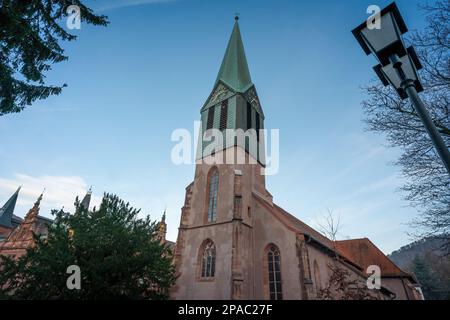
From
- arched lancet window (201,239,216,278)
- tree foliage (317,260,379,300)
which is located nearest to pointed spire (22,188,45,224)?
arched lancet window (201,239,216,278)

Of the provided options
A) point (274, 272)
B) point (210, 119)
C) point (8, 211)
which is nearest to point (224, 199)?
point (274, 272)

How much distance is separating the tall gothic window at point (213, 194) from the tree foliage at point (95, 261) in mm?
5816

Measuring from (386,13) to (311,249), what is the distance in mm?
14786

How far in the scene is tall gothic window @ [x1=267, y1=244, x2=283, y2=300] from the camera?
12453mm

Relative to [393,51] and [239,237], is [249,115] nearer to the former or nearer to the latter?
[239,237]

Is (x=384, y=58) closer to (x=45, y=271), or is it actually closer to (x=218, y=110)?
(x=45, y=271)

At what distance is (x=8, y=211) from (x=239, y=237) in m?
50.8

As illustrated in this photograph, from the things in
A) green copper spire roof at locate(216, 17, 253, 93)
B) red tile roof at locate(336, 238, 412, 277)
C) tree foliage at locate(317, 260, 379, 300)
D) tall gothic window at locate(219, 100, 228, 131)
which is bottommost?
tree foliage at locate(317, 260, 379, 300)

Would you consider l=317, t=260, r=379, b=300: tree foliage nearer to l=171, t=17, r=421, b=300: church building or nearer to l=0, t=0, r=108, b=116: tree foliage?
l=171, t=17, r=421, b=300: church building

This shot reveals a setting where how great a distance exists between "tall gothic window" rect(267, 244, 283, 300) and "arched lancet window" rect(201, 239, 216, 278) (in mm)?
3262

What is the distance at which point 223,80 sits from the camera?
71.8ft

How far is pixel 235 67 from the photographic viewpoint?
75.8 feet

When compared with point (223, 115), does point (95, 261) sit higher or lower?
lower
